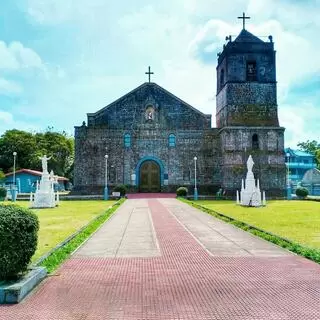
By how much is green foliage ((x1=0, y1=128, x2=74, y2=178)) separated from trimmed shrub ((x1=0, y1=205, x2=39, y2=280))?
54685mm

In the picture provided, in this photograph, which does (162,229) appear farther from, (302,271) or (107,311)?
(107,311)

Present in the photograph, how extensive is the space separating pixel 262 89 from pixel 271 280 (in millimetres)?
35326

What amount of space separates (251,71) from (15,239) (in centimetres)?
3748

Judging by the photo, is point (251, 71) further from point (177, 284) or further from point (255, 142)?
Answer: point (177, 284)

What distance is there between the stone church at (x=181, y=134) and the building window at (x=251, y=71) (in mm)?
92

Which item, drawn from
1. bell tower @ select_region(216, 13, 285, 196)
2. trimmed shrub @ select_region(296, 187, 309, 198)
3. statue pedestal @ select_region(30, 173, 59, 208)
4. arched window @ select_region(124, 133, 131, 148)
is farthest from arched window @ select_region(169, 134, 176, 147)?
statue pedestal @ select_region(30, 173, 59, 208)

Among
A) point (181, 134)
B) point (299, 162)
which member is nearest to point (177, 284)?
point (181, 134)

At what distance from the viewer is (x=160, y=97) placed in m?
42.7

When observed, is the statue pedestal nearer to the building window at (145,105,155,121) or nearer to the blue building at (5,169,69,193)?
the building window at (145,105,155,121)

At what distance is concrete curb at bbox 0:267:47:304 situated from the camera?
20.5ft

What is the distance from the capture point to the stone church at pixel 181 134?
40500 mm

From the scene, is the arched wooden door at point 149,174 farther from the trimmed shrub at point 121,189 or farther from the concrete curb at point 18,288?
the concrete curb at point 18,288

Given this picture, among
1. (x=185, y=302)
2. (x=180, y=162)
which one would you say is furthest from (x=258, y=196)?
(x=185, y=302)

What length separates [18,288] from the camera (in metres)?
6.33
